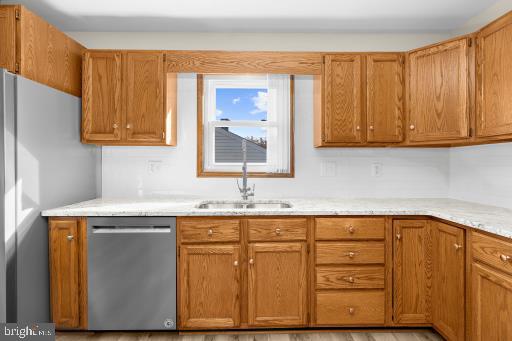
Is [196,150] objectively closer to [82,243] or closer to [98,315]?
[82,243]

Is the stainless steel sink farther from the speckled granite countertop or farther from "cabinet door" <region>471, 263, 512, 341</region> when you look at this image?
"cabinet door" <region>471, 263, 512, 341</region>

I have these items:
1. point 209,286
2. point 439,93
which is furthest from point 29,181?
point 439,93

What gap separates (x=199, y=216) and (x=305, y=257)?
2.57 feet

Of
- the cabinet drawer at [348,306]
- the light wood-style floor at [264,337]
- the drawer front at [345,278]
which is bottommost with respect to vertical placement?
the light wood-style floor at [264,337]

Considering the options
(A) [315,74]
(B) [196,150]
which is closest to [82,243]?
(B) [196,150]

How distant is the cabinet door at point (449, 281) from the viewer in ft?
6.74

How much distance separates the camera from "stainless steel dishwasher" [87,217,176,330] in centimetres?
231

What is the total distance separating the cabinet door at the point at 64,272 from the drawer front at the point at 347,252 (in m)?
1.65

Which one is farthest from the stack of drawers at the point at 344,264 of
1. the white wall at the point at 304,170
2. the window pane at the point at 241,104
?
the window pane at the point at 241,104

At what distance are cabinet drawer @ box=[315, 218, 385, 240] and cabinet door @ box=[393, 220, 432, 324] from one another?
0.42ft

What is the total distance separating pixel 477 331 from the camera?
1907mm

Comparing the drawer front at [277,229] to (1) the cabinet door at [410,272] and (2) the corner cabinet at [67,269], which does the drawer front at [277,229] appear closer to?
(1) the cabinet door at [410,272]

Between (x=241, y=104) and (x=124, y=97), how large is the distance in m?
1.01

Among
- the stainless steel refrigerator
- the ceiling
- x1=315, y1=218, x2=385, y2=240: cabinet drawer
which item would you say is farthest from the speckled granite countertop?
the ceiling
